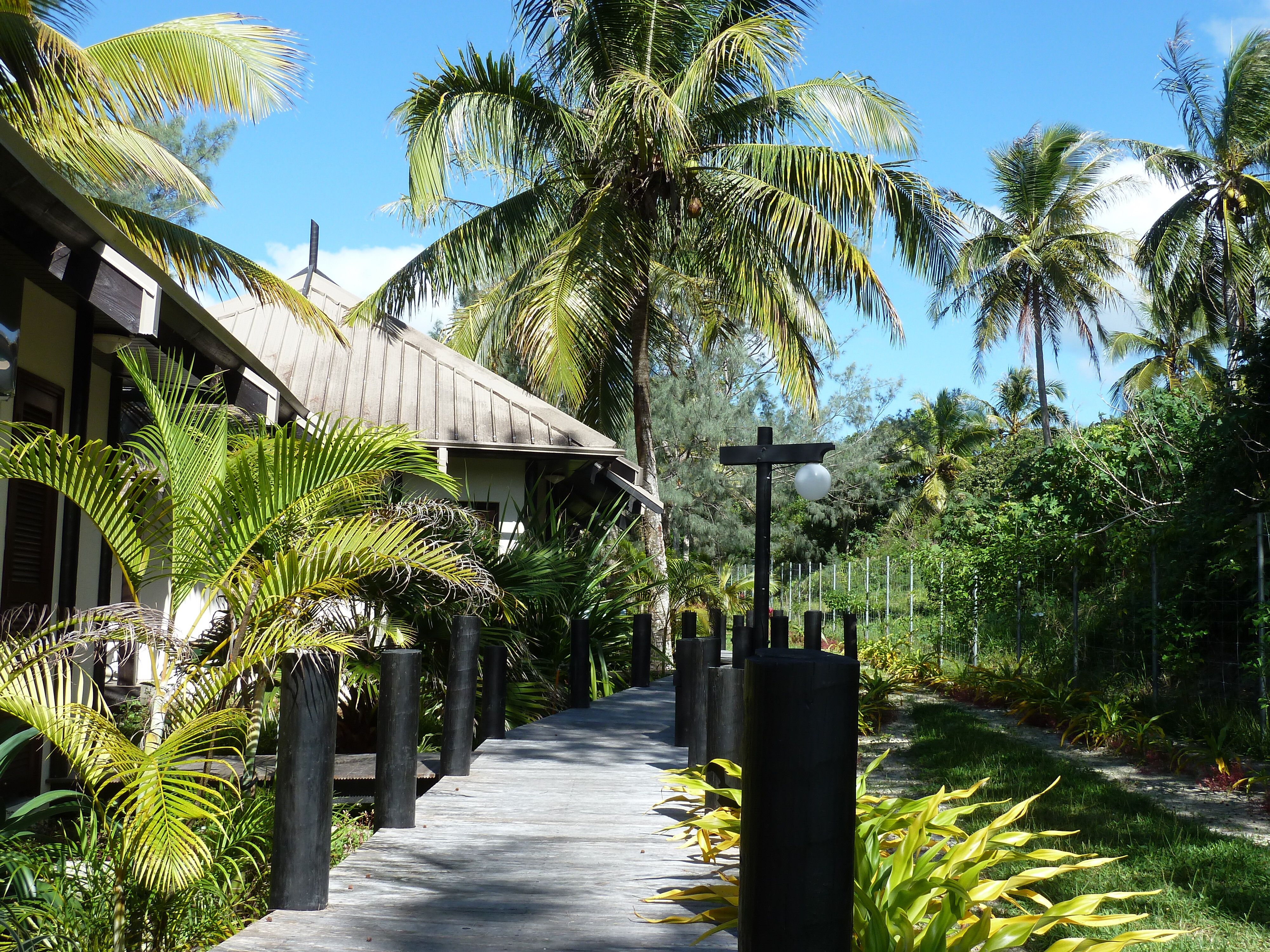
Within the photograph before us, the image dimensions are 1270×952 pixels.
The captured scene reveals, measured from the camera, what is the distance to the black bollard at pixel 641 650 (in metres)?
10.8

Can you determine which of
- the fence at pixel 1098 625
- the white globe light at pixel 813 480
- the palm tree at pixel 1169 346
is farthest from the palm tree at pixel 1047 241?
the white globe light at pixel 813 480

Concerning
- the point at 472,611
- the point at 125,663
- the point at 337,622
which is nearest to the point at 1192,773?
the point at 472,611

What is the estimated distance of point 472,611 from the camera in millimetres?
8086

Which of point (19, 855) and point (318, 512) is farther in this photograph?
point (318, 512)

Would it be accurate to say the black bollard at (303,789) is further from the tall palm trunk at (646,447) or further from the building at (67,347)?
the tall palm trunk at (646,447)

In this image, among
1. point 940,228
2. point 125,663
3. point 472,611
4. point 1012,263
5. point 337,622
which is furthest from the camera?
point 1012,263

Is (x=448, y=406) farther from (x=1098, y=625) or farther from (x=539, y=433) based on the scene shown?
(x=1098, y=625)

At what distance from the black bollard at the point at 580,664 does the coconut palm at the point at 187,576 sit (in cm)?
394

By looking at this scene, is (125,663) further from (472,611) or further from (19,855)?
(19,855)

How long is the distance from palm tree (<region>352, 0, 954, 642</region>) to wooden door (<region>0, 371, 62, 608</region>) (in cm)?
684

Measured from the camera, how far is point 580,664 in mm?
9258

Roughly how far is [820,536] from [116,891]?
34.2 m

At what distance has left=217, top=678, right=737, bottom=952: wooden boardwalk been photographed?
3311mm

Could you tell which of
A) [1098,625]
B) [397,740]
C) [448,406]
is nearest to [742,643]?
[397,740]
